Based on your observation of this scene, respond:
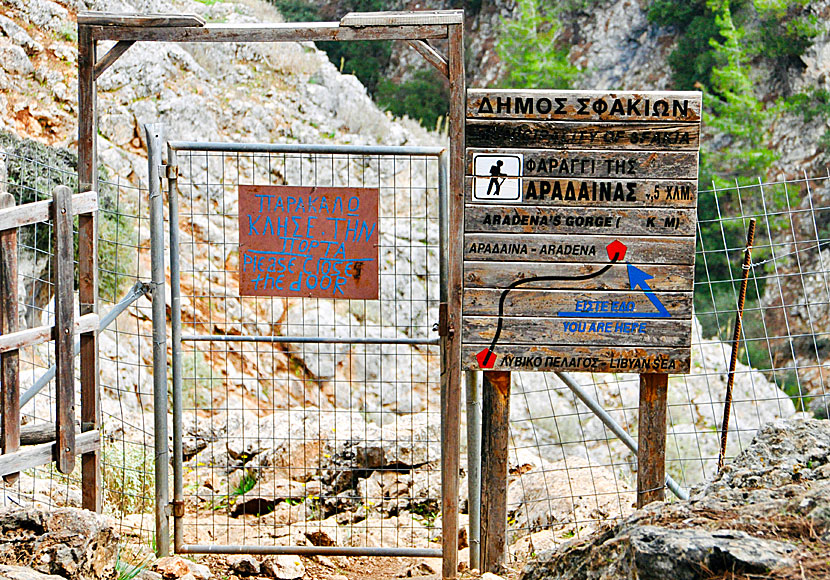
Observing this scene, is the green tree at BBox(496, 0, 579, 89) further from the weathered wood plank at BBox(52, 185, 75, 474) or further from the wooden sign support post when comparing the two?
the weathered wood plank at BBox(52, 185, 75, 474)

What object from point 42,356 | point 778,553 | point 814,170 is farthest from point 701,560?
point 814,170

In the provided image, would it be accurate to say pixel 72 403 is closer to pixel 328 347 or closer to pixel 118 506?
pixel 118 506

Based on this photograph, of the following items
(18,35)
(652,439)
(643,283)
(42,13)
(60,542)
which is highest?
(42,13)

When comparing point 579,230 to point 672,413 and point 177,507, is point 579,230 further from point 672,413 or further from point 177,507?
point 672,413

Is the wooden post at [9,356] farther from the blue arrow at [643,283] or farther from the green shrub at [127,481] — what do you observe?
the blue arrow at [643,283]

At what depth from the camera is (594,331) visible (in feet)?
14.1

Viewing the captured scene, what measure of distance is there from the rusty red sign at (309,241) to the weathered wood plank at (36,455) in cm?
114

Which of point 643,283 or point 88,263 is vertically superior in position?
point 88,263

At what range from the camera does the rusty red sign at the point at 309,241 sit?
4605 millimetres

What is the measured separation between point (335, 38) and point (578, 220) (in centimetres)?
160

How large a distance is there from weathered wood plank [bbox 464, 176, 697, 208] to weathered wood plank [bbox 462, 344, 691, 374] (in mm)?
764

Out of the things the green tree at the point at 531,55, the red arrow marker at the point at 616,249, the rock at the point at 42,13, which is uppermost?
the green tree at the point at 531,55

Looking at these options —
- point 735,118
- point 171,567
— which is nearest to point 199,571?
point 171,567

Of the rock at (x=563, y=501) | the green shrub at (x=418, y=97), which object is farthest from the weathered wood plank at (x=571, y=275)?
the green shrub at (x=418, y=97)
